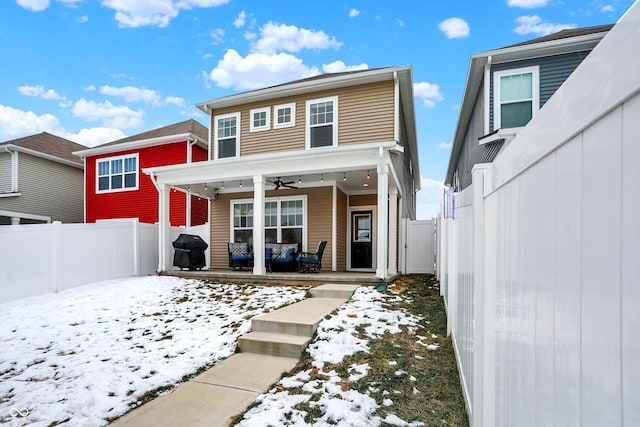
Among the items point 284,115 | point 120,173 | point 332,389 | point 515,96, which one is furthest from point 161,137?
point 332,389

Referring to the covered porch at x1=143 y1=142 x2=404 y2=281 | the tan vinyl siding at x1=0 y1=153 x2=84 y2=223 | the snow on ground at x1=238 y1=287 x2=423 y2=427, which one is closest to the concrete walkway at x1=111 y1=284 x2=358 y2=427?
the snow on ground at x1=238 y1=287 x2=423 y2=427

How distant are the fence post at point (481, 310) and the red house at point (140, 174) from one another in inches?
476

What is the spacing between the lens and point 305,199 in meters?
10.1

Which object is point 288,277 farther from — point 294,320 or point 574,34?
point 574,34

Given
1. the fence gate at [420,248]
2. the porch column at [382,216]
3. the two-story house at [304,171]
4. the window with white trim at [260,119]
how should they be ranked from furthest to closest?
the window with white trim at [260,119], the fence gate at [420,248], the two-story house at [304,171], the porch column at [382,216]

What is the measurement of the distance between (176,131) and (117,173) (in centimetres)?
311

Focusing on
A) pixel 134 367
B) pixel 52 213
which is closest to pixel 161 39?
pixel 52 213

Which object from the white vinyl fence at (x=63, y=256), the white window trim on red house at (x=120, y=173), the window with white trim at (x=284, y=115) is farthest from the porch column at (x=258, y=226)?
the white window trim on red house at (x=120, y=173)

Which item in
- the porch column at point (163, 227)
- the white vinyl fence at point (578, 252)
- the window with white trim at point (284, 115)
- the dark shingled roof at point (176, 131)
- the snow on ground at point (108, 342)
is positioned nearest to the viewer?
the white vinyl fence at point (578, 252)

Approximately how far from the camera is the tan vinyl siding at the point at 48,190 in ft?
46.6

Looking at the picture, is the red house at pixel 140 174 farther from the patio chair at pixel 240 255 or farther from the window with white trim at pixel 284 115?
the window with white trim at pixel 284 115

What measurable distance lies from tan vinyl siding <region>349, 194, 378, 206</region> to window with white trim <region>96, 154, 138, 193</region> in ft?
29.2

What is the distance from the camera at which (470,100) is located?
10.5m

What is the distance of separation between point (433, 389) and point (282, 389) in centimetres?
136
